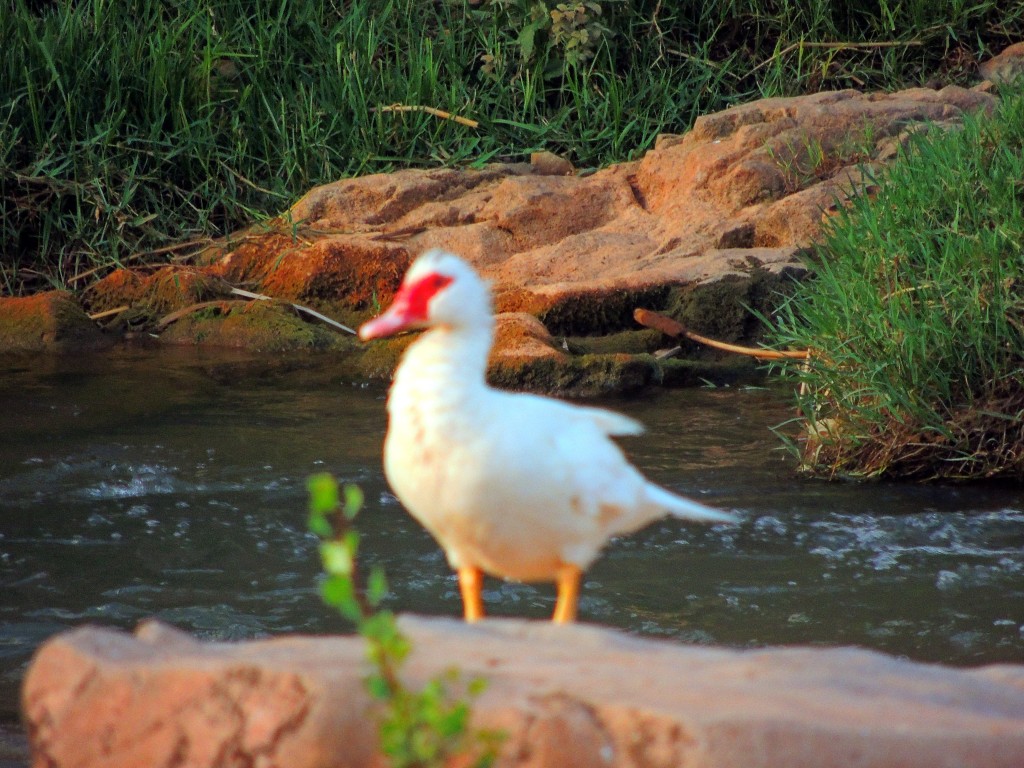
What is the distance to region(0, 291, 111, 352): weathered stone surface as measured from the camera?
8.30 m

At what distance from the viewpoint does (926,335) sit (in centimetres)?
543

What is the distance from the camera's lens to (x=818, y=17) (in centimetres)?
1041

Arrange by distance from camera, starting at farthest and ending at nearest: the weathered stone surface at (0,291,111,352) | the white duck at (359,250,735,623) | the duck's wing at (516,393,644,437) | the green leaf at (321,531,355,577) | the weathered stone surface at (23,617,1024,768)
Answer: the weathered stone surface at (0,291,111,352)
the duck's wing at (516,393,644,437)
the white duck at (359,250,735,623)
the weathered stone surface at (23,617,1024,768)
the green leaf at (321,531,355,577)

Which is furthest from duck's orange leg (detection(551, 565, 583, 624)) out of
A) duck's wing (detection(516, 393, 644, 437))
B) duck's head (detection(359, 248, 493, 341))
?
duck's head (detection(359, 248, 493, 341))

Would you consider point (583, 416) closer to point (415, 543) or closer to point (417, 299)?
point (417, 299)

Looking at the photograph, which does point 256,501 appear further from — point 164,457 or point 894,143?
point 894,143

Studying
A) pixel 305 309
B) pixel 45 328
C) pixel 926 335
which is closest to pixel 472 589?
pixel 926 335

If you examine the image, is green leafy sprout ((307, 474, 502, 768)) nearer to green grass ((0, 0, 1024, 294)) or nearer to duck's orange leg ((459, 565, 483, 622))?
duck's orange leg ((459, 565, 483, 622))

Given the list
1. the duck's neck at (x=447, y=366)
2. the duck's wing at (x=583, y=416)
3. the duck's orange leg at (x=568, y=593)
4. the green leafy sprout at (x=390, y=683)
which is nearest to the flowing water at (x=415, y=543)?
the duck's orange leg at (x=568, y=593)

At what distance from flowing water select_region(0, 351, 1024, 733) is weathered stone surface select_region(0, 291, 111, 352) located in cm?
132

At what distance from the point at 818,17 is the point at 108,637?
920cm

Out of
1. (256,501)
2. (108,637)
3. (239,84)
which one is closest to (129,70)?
(239,84)

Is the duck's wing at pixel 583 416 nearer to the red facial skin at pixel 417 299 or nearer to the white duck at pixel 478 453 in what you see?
the white duck at pixel 478 453

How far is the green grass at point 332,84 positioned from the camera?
9320mm
